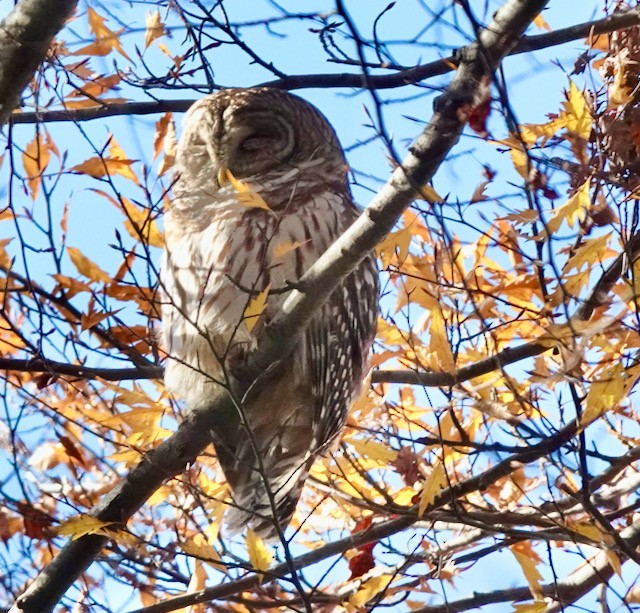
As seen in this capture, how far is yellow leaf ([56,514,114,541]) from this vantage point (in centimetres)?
288

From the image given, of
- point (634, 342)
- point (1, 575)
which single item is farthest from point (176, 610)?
point (634, 342)

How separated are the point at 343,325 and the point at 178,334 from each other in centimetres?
77

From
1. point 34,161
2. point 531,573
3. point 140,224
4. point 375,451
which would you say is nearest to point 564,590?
point 531,573

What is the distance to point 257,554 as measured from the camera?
9.87 feet

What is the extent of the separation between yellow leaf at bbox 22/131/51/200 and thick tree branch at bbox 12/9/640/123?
0.37 ft

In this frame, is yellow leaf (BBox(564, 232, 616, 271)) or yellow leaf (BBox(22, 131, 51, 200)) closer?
yellow leaf (BBox(564, 232, 616, 271))

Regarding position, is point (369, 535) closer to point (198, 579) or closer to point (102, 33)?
point (198, 579)

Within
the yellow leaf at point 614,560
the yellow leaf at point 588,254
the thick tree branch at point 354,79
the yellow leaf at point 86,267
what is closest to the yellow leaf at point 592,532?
the yellow leaf at point 614,560

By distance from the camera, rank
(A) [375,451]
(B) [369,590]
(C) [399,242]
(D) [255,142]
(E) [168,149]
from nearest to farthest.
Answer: (C) [399,242], (B) [369,590], (A) [375,451], (E) [168,149], (D) [255,142]

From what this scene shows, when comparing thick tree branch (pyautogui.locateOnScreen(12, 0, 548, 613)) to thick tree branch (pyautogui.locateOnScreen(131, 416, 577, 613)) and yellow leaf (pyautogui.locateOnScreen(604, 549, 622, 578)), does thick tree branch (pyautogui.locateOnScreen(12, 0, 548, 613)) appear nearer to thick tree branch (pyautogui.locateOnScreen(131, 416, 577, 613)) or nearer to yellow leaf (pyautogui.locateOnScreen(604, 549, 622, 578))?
thick tree branch (pyautogui.locateOnScreen(131, 416, 577, 613))

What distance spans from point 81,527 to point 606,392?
5.66 feet

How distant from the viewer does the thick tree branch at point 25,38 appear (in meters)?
2.62

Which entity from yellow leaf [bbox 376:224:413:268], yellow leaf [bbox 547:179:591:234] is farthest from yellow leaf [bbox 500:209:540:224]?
yellow leaf [bbox 376:224:413:268]

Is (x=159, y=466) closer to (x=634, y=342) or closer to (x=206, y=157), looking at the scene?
(x=634, y=342)
